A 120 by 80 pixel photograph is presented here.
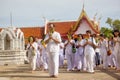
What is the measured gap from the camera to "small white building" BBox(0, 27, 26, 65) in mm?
23203

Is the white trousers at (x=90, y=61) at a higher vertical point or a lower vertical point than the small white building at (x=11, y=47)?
lower

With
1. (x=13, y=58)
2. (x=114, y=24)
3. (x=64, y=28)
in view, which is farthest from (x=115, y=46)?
(x=114, y=24)

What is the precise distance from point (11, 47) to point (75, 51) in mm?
10667

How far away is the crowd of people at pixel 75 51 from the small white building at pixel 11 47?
19.1 feet

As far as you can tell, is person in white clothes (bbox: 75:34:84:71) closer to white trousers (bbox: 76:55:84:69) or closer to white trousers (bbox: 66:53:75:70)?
white trousers (bbox: 76:55:84:69)

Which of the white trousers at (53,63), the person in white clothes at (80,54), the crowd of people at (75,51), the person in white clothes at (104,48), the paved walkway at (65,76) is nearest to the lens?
the paved walkway at (65,76)

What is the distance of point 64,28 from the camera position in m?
41.3

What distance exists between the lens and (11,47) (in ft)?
80.5

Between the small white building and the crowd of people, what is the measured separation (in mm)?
5810

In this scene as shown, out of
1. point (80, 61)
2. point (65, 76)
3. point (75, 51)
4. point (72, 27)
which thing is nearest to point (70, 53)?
point (75, 51)

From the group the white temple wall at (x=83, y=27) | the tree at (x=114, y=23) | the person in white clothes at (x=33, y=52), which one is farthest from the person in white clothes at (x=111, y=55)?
the tree at (x=114, y=23)

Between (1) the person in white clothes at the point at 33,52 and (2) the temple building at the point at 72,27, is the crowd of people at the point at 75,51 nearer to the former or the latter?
(1) the person in white clothes at the point at 33,52

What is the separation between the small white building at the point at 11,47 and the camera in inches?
914

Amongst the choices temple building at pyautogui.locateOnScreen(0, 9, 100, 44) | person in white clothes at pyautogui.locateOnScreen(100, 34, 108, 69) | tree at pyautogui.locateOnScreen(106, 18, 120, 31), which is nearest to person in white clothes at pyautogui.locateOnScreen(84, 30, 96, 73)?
person in white clothes at pyautogui.locateOnScreen(100, 34, 108, 69)
